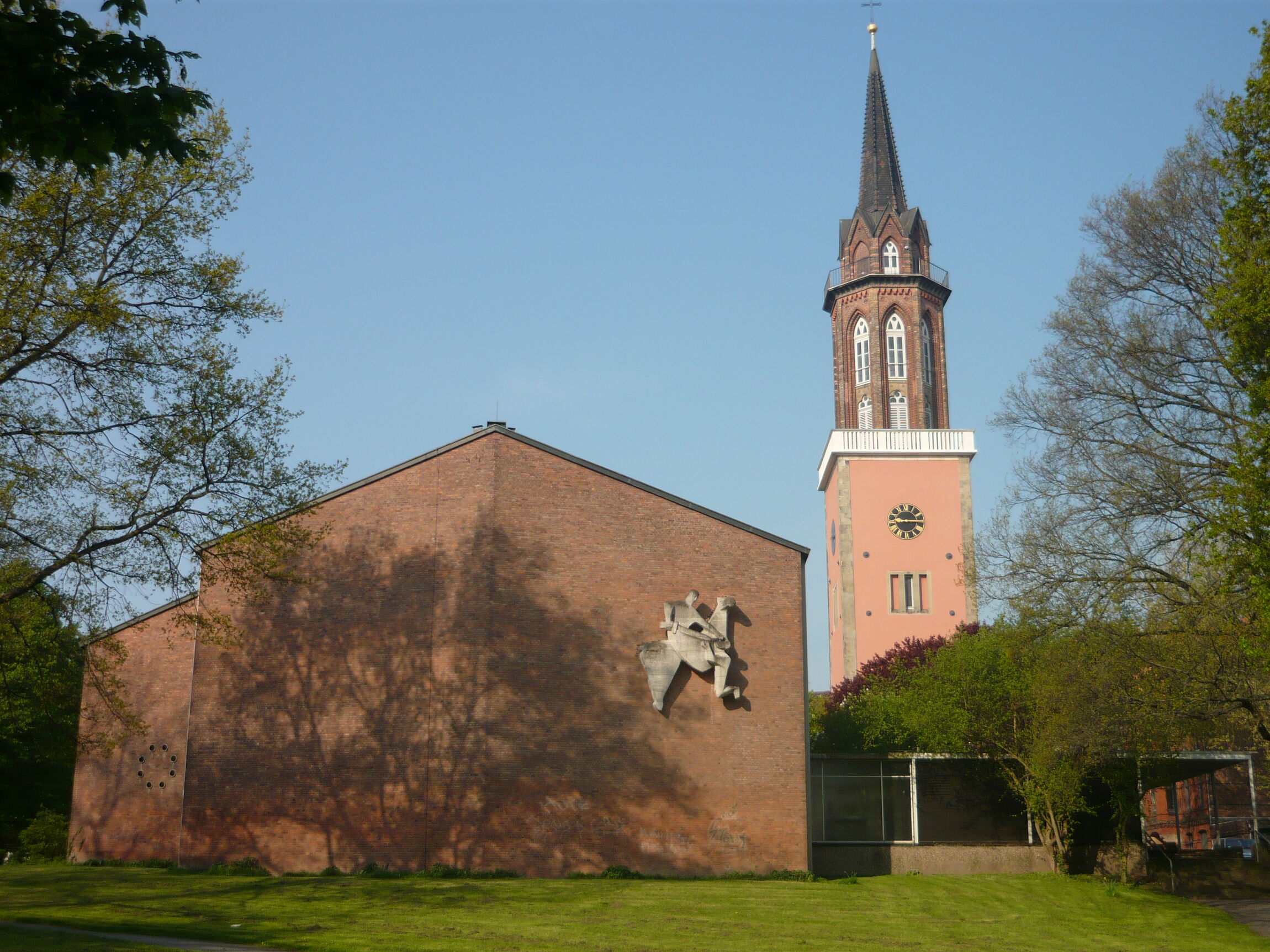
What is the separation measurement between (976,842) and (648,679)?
490 inches

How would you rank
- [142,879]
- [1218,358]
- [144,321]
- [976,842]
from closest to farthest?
[144,321] → [1218,358] → [142,879] → [976,842]

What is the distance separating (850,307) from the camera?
6338 cm

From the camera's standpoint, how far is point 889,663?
4953 centimetres

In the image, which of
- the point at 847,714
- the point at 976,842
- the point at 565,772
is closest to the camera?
the point at 565,772

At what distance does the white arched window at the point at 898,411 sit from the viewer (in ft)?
198

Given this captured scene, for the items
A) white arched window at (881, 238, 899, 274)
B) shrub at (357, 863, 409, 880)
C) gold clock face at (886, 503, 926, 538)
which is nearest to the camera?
shrub at (357, 863, 409, 880)

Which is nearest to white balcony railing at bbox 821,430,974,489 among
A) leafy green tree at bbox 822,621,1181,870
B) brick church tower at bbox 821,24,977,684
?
brick church tower at bbox 821,24,977,684

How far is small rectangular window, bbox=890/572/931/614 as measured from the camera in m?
55.0

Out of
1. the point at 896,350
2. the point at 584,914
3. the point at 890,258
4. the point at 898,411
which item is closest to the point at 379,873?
the point at 584,914

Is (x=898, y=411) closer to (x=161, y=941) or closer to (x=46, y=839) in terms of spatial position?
(x=46, y=839)

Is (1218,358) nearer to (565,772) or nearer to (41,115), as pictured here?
(565,772)

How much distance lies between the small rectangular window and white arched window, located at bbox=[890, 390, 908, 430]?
8.79 metres

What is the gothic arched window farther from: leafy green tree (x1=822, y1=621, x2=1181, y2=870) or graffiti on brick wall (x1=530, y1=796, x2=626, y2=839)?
graffiti on brick wall (x1=530, y1=796, x2=626, y2=839)

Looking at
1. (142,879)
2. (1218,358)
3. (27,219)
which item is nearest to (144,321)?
(27,219)
